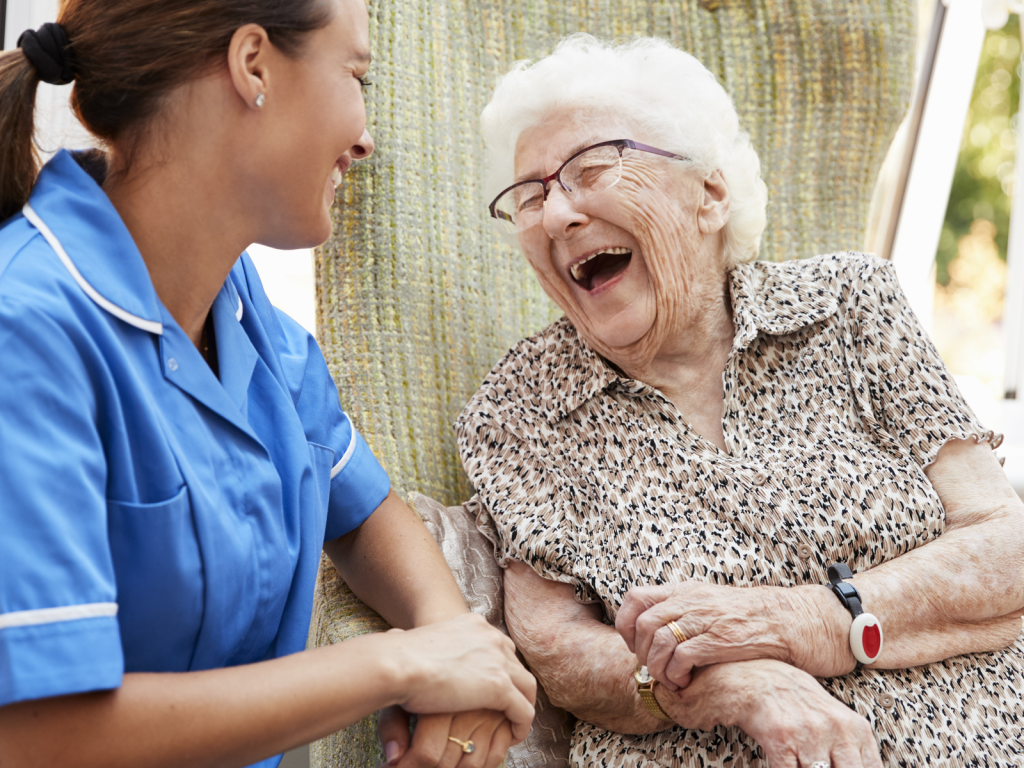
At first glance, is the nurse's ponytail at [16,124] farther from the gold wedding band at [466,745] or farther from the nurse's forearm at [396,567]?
the gold wedding band at [466,745]

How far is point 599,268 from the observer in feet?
5.02

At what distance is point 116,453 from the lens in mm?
788

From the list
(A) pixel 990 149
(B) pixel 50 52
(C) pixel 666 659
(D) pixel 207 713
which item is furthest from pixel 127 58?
(A) pixel 990 149

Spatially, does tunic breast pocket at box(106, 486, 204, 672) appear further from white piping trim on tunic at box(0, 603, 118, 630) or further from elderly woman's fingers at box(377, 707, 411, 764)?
elderly woman's fingers at box(377, 707, 411, 764)

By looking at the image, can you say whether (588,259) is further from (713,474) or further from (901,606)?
(901,606)

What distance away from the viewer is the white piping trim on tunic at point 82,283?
2.63 ft

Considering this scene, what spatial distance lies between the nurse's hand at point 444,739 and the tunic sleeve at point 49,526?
34cm

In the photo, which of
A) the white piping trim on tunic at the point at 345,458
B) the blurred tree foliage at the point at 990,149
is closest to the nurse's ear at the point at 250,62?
the white piping trim on tunic at the point at 345,458

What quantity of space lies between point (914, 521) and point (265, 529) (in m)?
0.95

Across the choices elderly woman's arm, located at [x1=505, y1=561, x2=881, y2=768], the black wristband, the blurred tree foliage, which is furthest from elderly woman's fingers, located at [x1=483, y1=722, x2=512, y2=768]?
the blurred tree foliage

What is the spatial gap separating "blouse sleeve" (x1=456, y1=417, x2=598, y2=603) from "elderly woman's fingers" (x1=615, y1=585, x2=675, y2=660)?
14 cm

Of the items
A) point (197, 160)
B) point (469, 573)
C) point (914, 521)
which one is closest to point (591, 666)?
point (469, 573)

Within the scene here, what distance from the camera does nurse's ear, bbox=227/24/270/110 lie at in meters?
0.87

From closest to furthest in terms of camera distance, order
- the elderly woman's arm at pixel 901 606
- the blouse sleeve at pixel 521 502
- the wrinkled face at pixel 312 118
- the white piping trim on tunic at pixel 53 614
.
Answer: the white piping trim on tunic at pixel 53 614, the wrinkled face at pixel 312 118, the elderly woman's arm at pixel 901 606, the blouse sleeve at pixel 521 502
